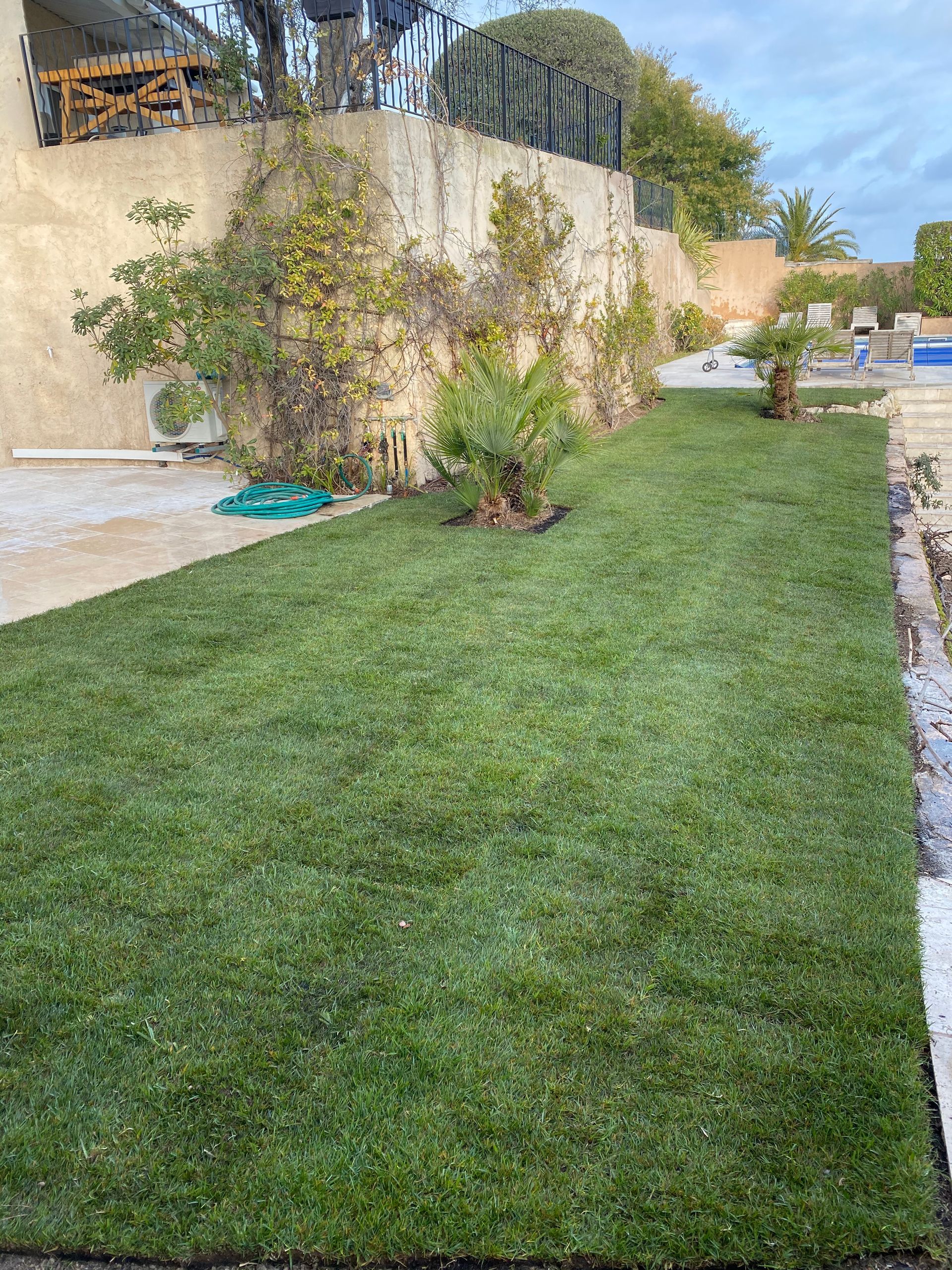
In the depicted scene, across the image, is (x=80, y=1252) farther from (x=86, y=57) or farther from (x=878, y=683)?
(x=86, y=57)

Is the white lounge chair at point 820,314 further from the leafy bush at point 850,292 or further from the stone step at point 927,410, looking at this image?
the stone step at point 927,410

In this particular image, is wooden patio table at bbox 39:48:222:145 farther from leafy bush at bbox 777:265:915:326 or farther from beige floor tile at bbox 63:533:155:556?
leafy bush at bbox 777:265:915:326

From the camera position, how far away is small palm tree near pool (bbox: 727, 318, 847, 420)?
34.4 feet

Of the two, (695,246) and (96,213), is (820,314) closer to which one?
(695,246)

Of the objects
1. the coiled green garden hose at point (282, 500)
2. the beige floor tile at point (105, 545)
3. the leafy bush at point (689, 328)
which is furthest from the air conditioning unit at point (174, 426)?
the leafy bush at point (689, 328)

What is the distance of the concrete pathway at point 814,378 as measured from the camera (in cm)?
1409

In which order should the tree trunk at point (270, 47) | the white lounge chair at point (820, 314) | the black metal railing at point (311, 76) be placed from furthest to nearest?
the white lounge chair at point (820, 314), the tree trunk at point (270, 47), the black metal railing at point (311, 76)

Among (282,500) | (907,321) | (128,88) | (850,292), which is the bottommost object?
(282,500)

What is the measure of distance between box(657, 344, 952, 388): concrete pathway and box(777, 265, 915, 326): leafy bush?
243 inches

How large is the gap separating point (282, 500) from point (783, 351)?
644 cm

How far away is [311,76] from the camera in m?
7.46

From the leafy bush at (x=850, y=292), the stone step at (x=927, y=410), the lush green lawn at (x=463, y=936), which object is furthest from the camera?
the leafy bush at (x=850, y=292)

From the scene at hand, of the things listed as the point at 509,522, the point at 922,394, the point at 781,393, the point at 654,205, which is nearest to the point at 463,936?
the point at 509,522

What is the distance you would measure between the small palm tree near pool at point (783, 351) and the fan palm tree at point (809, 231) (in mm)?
18063
